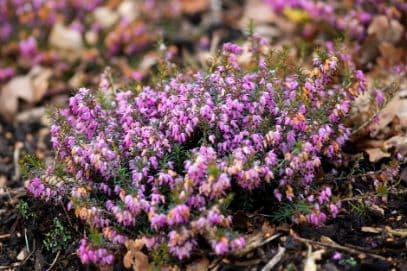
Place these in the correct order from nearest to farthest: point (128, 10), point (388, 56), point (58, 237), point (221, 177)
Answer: point (221, 177) < point (58, 237) < point (388, 56) < point (128, 10)

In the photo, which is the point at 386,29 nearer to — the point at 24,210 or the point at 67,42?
the point at 67,42

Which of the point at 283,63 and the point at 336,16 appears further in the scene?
the point at 336,16

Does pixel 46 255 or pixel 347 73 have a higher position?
pixel 347 73


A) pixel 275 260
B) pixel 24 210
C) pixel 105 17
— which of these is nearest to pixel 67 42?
pixel 105 17

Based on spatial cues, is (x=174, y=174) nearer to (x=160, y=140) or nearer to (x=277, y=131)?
(x=160, y=140)

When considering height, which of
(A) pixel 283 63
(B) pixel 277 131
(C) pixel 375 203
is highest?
(A) pixel 283 63

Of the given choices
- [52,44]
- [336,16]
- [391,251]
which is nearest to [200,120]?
[391,251]
